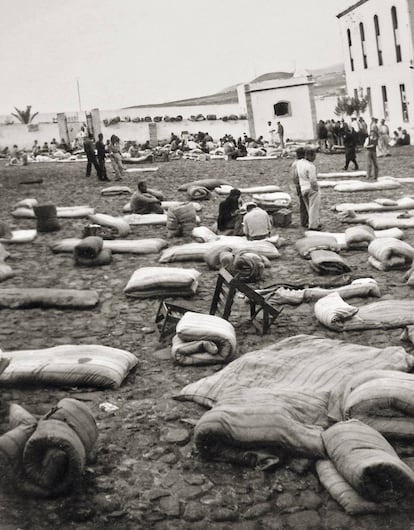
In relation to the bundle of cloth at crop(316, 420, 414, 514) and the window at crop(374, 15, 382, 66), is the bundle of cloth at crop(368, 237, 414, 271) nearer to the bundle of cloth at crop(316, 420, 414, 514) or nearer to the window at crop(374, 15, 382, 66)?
the bundle of cloth at crop(316, 420, 414, 514)

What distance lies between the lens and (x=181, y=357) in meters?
5.25

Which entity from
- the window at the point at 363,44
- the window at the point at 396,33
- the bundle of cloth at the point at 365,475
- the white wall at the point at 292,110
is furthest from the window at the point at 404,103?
the bundle of cloth at the point at 365,475

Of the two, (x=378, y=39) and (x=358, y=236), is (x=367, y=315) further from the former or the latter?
(x=378, y=39)

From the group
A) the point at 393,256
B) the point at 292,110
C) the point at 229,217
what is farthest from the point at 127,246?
the point at 292,110

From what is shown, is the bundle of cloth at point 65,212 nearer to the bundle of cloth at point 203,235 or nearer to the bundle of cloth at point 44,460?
the bundle of cloth at point 203,235

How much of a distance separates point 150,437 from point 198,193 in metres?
9.02

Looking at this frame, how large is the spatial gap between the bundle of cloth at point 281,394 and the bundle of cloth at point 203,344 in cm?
33

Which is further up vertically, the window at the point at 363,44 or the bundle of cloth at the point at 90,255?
the window at the point at 363,44

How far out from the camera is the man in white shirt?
31.3 ft

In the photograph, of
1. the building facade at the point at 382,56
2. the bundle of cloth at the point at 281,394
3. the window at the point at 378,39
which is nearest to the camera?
the bundle of cloth at the point at 281,394

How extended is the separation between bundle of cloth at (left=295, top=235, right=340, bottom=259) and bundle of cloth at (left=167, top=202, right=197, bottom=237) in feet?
5.57

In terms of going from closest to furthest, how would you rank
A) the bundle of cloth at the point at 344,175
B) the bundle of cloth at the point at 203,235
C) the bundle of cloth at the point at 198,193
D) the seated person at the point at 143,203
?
the bundle of cloth at the point at 203,235 → the seated person at the point at 143,203 → the bundle of cloth at the point at 198,193 → the bundle of cloth at the point at 344,175

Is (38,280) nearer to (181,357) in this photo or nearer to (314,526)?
(181,357)

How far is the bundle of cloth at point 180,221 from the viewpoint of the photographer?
9688mm
